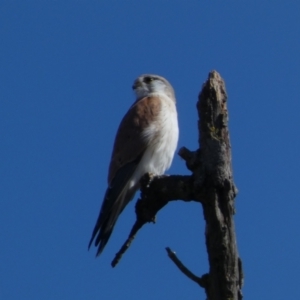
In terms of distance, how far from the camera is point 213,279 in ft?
12.2

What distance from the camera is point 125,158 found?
22.1ft

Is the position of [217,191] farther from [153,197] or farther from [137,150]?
[137,150]

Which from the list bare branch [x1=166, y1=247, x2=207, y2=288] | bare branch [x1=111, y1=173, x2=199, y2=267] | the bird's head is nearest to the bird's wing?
the bird's head

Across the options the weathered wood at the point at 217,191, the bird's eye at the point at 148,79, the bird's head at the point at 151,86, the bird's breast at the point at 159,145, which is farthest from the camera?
the bird's eye at the point at 148,79

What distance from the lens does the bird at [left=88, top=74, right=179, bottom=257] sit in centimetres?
635

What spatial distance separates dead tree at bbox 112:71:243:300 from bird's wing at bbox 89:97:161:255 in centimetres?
153

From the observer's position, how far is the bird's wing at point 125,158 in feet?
20.0

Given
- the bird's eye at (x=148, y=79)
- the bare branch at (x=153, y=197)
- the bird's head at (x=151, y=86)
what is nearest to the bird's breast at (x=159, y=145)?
the bird's head at (x=151, y=86)

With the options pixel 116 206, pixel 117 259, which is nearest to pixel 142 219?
pixel 117 259

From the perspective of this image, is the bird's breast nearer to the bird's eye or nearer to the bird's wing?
the bird's wing

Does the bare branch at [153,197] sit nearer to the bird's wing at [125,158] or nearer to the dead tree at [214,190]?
the dead tree at [214,190]

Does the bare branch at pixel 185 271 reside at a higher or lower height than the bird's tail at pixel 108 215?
lower

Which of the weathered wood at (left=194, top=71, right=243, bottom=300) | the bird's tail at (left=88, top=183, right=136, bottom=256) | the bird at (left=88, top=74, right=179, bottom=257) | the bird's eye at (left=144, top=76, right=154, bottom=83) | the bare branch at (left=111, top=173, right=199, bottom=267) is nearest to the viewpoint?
the weathered wood at (left=194, top=71, right=243, bottom=300)

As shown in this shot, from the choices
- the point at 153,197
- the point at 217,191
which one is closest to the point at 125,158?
the point at 153,197
